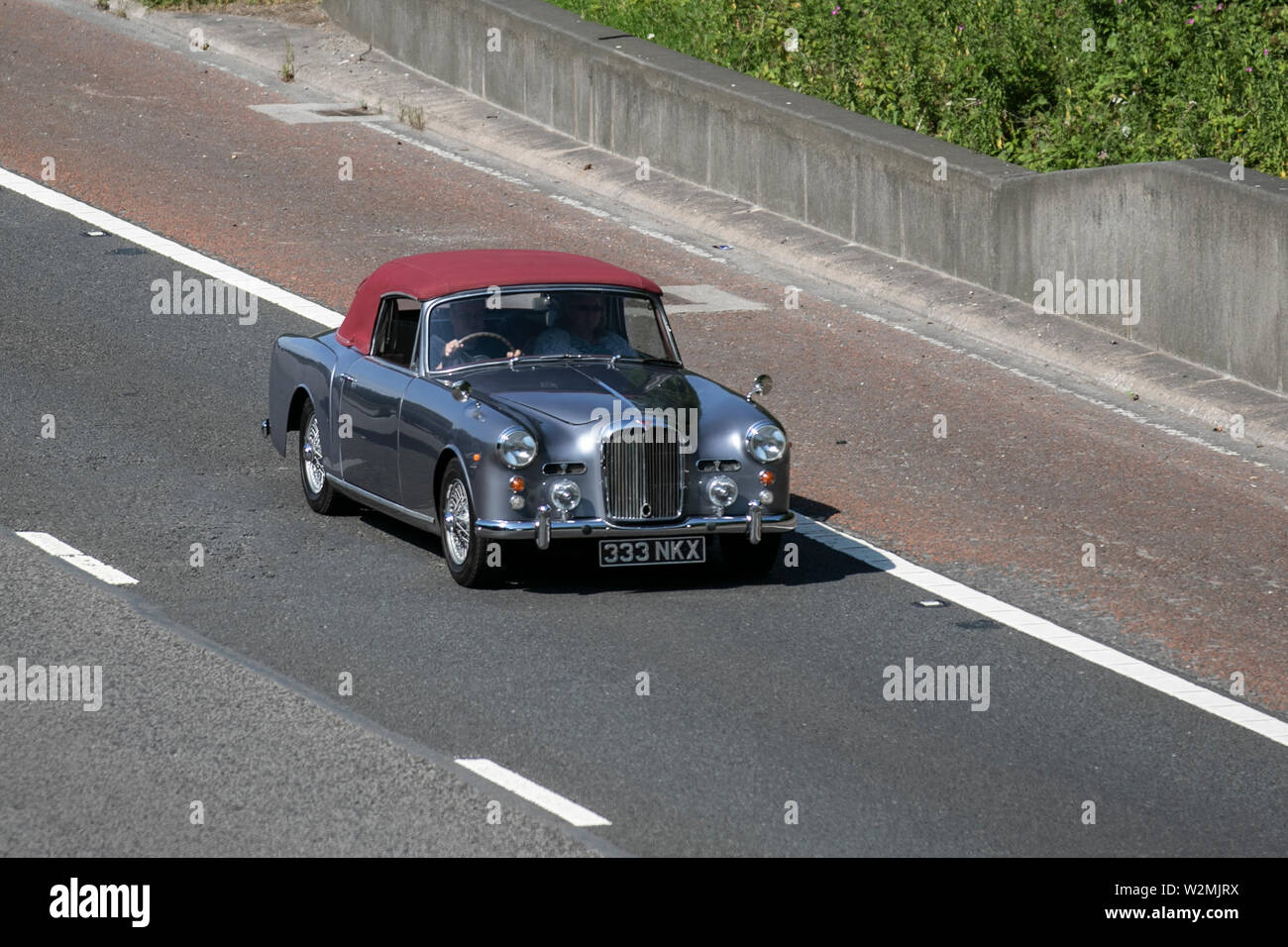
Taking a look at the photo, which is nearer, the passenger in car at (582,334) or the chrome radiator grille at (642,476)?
the chrome radiator grille at (642,476)

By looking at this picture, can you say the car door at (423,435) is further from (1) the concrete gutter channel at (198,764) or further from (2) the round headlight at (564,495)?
(1) the concrete gutter channel at (198,764)

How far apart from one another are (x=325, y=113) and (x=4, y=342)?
7.58 meters

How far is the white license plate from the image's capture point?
10398 mm

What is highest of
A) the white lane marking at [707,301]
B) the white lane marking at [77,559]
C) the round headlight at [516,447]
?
the round headlight at [516,447]

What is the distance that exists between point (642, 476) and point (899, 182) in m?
7.79

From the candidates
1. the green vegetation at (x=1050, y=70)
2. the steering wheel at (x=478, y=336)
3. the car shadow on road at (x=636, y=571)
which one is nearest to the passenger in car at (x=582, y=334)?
the steering wheel at (x=478, y=336)

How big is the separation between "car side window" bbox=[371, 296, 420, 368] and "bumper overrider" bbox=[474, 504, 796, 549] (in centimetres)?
182

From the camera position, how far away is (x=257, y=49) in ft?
78.7

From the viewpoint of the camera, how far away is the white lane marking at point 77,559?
34.3 feet

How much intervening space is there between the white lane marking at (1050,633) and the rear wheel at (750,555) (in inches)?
26.3

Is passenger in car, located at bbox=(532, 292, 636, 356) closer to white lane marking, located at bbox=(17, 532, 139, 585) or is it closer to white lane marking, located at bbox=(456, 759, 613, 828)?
white lane marking, located at bbox=(17, 532, 139, 585)

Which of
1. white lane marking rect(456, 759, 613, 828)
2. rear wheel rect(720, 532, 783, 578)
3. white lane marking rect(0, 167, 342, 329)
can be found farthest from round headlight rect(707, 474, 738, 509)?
white lane marking rect(0, 167, 342, 329)
